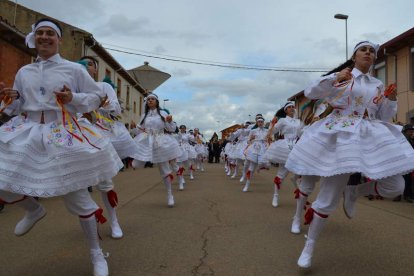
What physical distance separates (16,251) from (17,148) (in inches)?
64.3

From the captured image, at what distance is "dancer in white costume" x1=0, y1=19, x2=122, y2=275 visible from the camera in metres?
3.33

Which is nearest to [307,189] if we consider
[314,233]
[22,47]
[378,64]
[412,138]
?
[314,233]

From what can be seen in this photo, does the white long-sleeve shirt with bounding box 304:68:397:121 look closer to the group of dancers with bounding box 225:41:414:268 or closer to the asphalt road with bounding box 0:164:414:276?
the group of dancers with bounding box 225:41:414:268

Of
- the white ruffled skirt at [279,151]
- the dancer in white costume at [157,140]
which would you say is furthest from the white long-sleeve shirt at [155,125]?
the white ruffled skirt at [279,151]

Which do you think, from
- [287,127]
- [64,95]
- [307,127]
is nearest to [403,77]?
[287,127]

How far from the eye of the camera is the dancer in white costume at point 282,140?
25.2ft

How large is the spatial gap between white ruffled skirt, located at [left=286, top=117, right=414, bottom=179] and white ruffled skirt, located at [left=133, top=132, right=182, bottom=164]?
377 cm

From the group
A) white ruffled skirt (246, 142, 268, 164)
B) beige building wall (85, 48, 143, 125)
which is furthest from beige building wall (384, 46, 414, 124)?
beige building wall (85, 48, 143, 125)

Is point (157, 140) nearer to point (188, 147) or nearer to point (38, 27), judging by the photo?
point (38, 27)

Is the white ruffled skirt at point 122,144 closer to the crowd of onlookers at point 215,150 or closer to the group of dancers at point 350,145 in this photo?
the group of dancers at point 350,145

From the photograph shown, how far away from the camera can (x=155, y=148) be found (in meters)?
7.62

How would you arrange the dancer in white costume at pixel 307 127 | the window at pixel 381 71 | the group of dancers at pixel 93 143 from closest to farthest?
the group of dancers at pixel 93 143, the dancer in white costume at pixel 307 127, the window at pixel 381 71

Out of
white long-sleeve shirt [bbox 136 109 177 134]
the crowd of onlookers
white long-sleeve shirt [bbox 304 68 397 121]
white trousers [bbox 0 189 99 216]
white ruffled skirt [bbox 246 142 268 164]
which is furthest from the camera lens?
the crowd of onlookers

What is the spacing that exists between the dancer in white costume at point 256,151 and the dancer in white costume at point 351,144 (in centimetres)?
603
